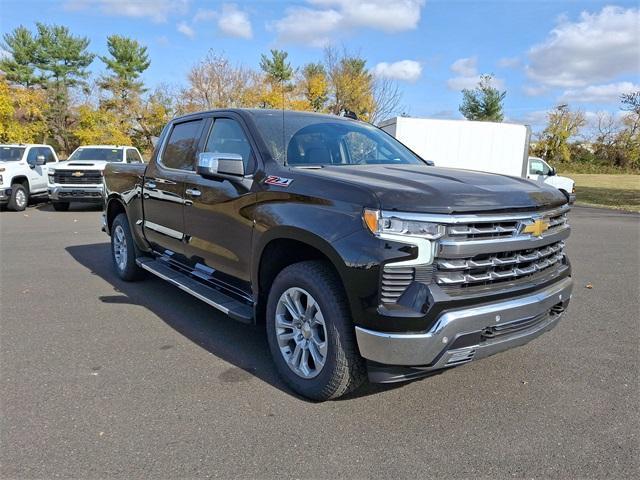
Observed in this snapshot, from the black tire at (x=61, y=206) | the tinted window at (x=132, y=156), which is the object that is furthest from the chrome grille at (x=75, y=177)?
the tinted window at (x=132, y=156)

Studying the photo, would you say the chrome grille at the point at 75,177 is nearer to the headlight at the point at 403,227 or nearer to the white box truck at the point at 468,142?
the white box truck at the point at 468,142

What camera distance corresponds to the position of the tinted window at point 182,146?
4.59 m

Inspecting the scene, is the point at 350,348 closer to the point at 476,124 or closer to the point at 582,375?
the point at 582,375

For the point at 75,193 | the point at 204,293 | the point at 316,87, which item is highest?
the point at 316,87

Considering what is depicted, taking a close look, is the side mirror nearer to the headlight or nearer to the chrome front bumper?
the headlight

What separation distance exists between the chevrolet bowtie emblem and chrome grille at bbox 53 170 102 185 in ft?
42.9

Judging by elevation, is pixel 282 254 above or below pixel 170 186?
below

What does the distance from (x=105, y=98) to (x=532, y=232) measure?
39.9 metres

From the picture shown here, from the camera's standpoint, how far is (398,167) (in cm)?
379

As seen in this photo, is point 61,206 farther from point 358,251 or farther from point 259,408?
point 358,251

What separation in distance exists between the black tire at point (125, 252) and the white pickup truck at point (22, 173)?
926cm

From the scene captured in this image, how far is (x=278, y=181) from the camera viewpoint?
11.1 feet

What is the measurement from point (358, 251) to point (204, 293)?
1832mm

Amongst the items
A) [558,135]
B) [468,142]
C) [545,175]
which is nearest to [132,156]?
[468,142]
